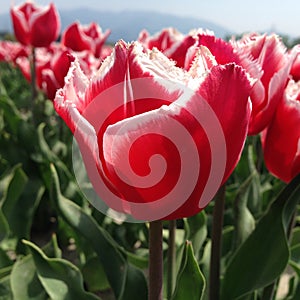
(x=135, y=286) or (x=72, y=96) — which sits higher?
(x=72, y=96)

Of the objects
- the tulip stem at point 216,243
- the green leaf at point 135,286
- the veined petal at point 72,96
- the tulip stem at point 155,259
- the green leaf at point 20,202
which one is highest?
the veined petal at point 72,96

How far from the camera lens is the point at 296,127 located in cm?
60

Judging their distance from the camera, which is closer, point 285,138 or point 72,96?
point 72,96

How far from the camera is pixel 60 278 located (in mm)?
771

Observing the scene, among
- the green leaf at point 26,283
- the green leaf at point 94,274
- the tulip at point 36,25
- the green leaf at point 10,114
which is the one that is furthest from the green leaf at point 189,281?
the tulip at point 36,25

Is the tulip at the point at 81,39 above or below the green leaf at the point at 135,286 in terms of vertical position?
below

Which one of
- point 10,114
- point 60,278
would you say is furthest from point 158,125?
point 10,114

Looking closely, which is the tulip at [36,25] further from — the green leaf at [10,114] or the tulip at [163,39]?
the tulip at [163,39]

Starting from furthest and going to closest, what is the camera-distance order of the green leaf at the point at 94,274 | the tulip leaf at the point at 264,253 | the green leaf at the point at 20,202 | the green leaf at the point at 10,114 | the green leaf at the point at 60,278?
the green leaf at the point at 10,114 → the green leaf at the point at 20,202 → the green leaf at the point at 94,274 → the green leaf at the point at 60,278 → the tulip leaf at the point at 264,253

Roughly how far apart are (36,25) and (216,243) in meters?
1.29

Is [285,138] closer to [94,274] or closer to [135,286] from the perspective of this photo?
[135,286]

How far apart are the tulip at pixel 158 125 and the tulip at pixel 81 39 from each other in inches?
56.1

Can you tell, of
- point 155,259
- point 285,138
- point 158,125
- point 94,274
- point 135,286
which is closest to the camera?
point 158,125

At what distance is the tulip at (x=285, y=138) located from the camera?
0.59m
